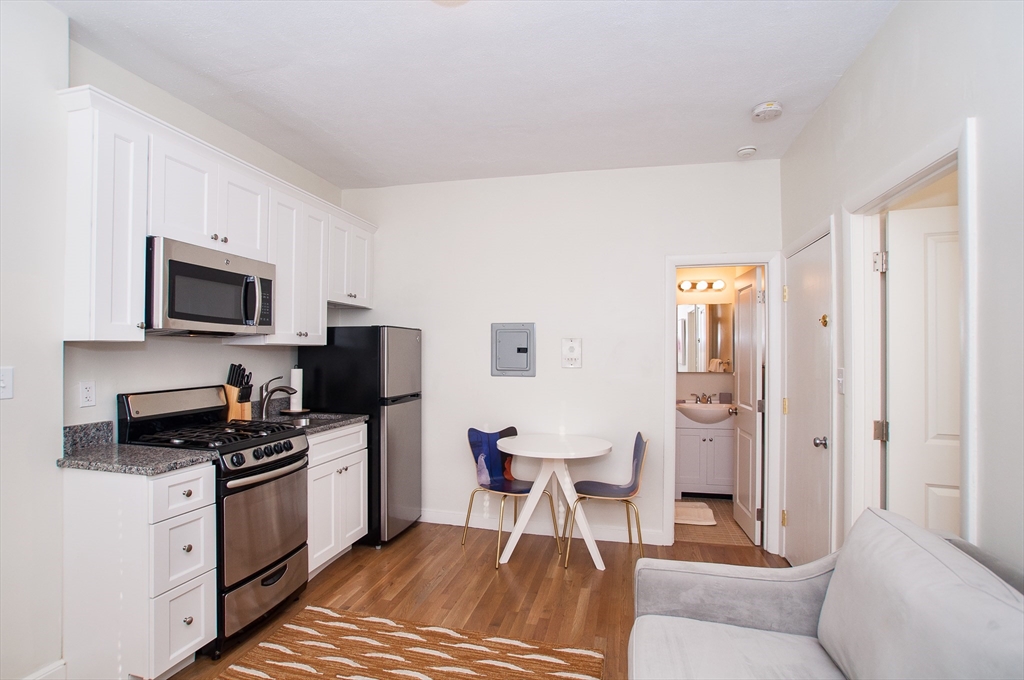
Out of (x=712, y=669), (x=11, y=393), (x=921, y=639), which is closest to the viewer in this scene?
(x=921, y=639)

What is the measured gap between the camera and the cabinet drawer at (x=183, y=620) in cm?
198

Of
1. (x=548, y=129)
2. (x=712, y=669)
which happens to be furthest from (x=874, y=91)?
(x=712, y=669)

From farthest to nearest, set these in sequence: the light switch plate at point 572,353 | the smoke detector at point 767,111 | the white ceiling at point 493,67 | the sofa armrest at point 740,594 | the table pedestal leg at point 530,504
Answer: the light switch plate at point 572,353
the table pedestal leg at point 530,504
the smoke detector at point 767,111
the white ceiling at point 493,67
the sofa armrest at point 740,594

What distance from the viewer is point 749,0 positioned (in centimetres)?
192

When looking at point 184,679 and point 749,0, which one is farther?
point 184,679

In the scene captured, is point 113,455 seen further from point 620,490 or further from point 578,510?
point 620,490

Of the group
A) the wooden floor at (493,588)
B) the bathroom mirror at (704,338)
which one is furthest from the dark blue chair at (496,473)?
the bathroom mirror at (704,338)

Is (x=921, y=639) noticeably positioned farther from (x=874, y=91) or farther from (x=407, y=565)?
(x=407, y=565)

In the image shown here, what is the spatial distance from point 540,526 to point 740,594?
2.26m

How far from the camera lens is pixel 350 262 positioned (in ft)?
12.6

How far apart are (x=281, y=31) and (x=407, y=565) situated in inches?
117

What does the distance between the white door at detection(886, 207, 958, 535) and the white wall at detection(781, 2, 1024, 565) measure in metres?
0.38

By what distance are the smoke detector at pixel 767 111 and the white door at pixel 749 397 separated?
115 cm

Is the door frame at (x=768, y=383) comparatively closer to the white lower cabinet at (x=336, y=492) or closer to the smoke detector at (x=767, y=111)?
the smoke detector at (x=767, y=111)
